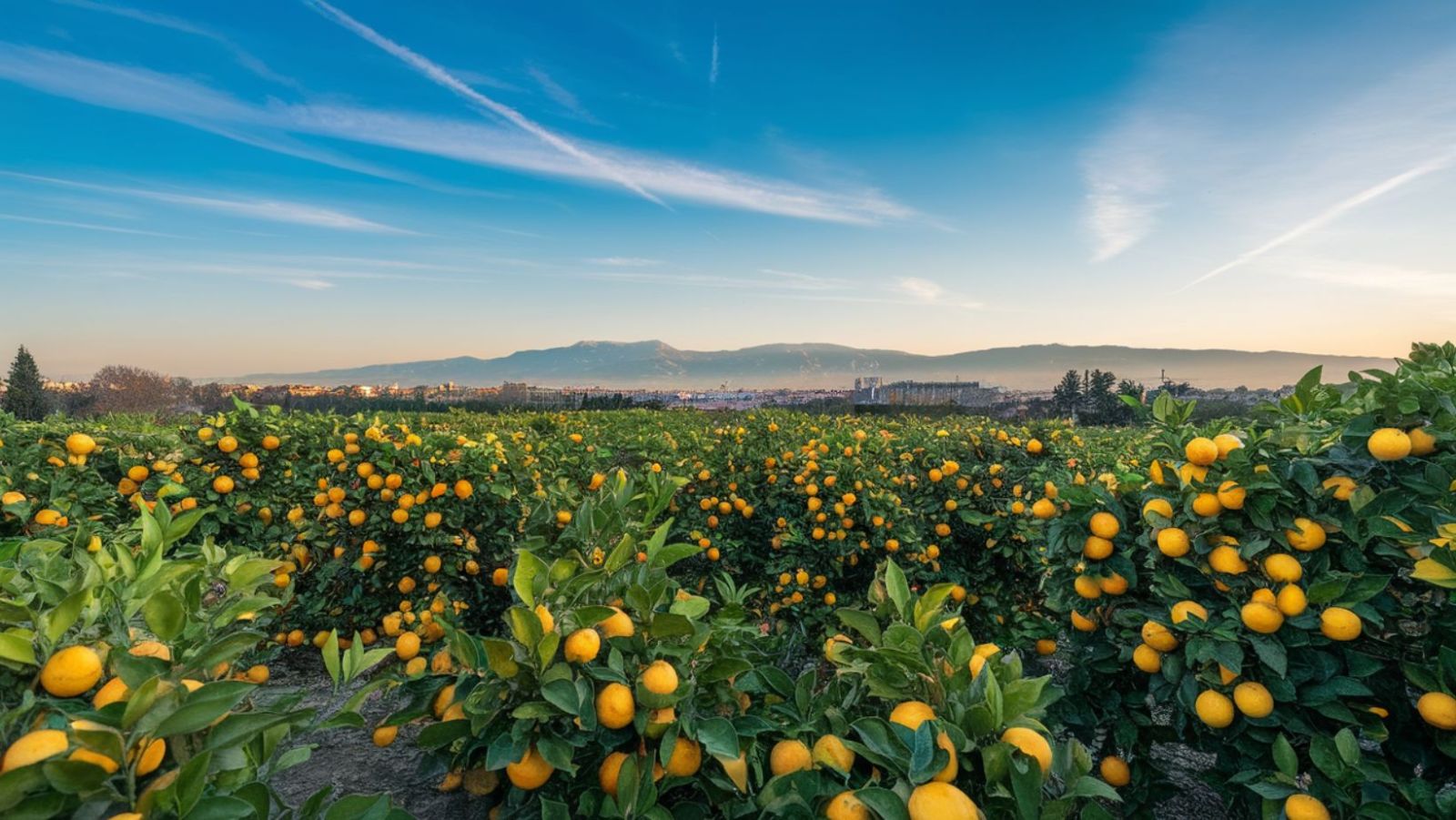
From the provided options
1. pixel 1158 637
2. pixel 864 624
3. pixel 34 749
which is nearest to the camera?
pixel 34 749

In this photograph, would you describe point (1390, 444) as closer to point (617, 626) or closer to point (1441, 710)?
point (1441, 710)

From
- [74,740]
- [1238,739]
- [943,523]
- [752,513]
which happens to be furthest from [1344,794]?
[752,513]

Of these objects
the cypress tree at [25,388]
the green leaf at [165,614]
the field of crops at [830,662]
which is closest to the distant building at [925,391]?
the field of crops at [830,662]

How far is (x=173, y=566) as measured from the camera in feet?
4.55

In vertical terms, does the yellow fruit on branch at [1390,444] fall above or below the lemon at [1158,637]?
above

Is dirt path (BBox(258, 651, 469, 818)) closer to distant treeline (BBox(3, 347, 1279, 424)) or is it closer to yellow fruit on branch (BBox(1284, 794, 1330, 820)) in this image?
yellow fruit on branch (BBox(1284, 794, 1330, 820))

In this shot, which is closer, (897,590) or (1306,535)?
(897,590)

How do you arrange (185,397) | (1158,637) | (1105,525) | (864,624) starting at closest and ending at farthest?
(864,624) < (1158,637) < (1105,525) < (185,397)

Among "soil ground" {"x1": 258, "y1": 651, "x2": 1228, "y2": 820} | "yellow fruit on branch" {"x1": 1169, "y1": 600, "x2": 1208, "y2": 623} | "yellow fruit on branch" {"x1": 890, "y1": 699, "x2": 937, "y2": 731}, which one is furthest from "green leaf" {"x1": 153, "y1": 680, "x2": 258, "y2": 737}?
"yellow fruit on branch" {"x1": 1169, "y1": 600, "x2": 1208, "y2": 623}

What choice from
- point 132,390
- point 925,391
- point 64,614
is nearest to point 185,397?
point 132,390

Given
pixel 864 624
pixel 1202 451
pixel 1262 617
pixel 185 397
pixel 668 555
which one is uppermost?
pixel 1202 451

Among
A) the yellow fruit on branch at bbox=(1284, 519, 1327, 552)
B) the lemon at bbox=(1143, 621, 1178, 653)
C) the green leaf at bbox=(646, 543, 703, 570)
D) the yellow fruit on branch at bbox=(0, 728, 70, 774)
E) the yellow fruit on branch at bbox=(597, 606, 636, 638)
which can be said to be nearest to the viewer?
the yellow fruit on branch at bbox=(0, 728, 70, 774)

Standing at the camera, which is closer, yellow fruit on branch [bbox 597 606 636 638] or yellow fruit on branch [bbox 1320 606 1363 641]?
yellow fruit on branch [bbox 597 606 636 638]

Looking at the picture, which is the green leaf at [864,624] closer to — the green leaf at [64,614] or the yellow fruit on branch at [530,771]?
the yellow fruit on branch at [530,771]
